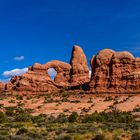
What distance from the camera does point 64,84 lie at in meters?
73.9

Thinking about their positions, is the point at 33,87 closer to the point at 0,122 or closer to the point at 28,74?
the point at 28,74

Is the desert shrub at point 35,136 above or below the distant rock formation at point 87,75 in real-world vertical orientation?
below

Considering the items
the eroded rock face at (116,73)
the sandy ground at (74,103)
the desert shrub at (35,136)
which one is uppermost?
the eroded rock face at (116,73)

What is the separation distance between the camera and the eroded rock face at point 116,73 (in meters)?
57.2

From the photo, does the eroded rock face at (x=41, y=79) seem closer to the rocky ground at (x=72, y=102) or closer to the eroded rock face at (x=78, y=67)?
the eroded rock face at (x=78, y=67)

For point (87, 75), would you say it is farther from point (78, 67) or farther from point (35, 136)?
point (35, 136)

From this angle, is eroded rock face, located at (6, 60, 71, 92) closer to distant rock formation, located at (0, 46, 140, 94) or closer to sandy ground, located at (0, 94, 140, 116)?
distant rock formation, located at (0, 46, 140, 94)

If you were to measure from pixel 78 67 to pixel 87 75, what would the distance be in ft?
9.06

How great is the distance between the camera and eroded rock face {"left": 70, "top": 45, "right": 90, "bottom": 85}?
74.1 metres

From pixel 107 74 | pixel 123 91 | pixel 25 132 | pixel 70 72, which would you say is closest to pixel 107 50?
pixel 107 74

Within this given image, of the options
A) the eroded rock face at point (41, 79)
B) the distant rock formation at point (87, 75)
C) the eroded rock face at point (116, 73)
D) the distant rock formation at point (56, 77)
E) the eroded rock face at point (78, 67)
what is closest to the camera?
the eroded rock face at point (116, 73)

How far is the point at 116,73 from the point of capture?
58906mm

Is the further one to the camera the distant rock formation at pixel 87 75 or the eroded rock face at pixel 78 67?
the eroded rock face at pixel 78 67

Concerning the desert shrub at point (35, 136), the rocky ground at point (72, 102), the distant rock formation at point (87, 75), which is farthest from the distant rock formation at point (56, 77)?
the desert shrub at point (35, 136)
